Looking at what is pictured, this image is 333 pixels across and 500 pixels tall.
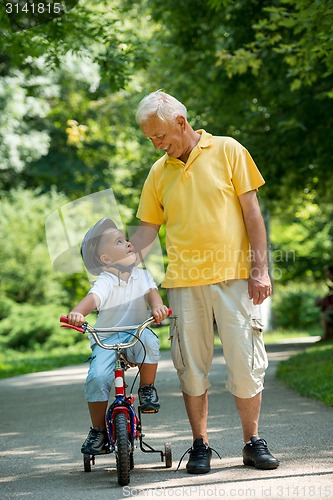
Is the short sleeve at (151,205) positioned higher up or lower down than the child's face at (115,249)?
higher up

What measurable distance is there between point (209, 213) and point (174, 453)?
74.3 inches

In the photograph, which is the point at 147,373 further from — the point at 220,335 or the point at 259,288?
the point at 259,288

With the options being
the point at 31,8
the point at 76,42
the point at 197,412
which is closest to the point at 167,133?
the point at 197,412

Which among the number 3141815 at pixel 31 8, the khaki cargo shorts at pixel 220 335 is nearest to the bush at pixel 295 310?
the number 3141815 at pixel 31 8

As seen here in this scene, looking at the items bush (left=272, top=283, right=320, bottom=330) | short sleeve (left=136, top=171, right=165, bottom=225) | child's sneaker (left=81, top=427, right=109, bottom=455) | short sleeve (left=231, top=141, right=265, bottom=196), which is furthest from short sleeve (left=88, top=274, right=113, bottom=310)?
bush (left=272, top=283, right=320, bottom=330)

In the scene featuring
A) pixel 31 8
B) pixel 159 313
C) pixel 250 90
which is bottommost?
pixel 159 313

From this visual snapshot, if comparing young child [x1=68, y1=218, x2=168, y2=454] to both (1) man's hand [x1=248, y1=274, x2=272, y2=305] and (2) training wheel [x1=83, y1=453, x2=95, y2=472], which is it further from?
(1) man's hand [x1=248, y1=274, x2=272, y2=305]

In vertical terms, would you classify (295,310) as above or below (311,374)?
above

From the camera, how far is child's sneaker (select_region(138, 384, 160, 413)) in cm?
561

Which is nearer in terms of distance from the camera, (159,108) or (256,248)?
(159,108)

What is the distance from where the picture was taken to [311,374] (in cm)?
1191

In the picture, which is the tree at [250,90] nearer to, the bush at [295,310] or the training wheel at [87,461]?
the training wheel at [87,461]

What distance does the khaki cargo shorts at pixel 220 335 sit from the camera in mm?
5676

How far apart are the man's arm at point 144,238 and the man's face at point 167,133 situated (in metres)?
0.50
